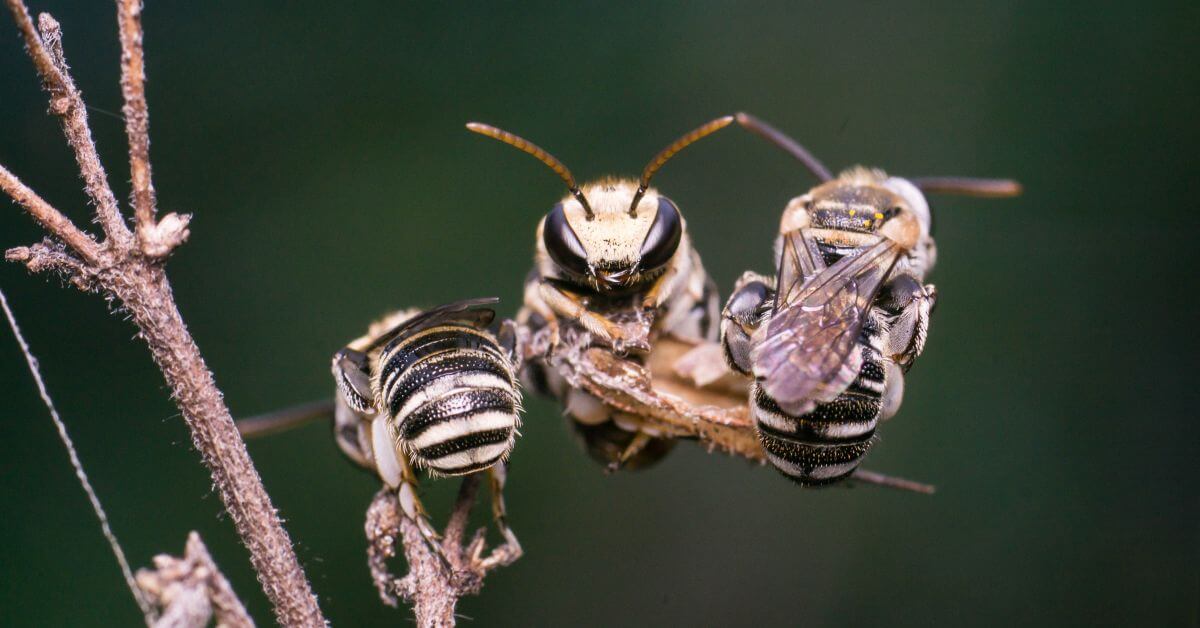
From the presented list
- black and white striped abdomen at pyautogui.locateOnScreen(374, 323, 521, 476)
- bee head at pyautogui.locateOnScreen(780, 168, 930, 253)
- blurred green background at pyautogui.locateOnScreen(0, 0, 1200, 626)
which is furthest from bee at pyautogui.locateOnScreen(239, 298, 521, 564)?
blurred green background at pyautogui.locateOnScreen(0, 0, 1200, 626)

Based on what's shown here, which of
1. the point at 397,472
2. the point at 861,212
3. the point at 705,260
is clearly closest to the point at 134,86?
the point at 397,472

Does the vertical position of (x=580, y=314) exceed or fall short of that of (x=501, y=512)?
it exceeds it

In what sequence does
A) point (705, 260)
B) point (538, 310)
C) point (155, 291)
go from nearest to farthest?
point (155, 291) → point (538, 310) → point (705, 260)

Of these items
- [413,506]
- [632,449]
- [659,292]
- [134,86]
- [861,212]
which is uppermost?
[134,86]

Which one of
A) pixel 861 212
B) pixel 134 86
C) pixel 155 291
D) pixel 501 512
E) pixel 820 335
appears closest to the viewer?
pixel 134 86

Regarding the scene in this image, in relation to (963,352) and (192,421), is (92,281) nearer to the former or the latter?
(192,421)

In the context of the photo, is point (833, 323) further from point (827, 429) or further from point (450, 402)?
point (450, 402)

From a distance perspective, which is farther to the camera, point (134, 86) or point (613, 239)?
point (613, 239)
